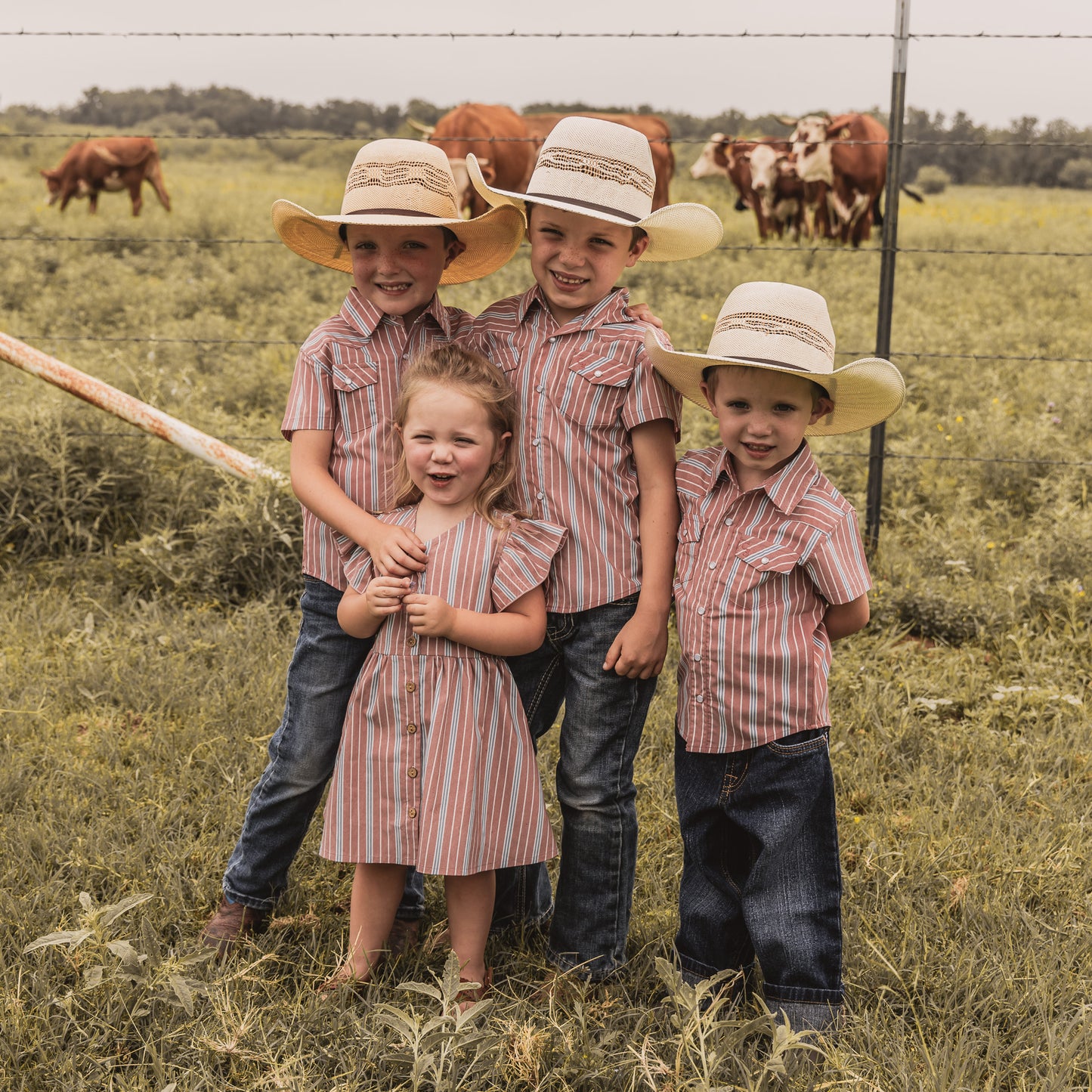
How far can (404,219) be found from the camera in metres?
2.10

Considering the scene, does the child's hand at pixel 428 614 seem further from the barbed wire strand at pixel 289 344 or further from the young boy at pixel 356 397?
the barbed wire strand at pixel 289 344

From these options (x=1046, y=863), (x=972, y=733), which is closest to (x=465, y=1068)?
(x=1046, y=863)

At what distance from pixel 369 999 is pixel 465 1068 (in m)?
0.33

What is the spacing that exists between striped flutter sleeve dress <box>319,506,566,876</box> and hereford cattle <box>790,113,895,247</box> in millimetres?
14477

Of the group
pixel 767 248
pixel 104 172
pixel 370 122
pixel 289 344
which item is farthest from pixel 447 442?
pixel 370 122

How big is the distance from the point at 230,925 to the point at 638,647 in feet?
3.51

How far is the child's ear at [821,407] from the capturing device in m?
2.10

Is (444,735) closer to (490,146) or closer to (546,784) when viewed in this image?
(546,784)

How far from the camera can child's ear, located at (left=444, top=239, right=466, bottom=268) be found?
233 centimetres

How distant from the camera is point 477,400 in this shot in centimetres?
207

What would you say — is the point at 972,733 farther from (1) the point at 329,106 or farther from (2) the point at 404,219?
(1) the point at 329,106

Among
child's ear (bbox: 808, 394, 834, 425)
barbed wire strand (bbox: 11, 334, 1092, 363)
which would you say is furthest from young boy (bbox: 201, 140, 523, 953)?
barbed wire strand (bbox: 11, 334, 1092, 363)

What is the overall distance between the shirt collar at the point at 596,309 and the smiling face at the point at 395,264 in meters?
0.20

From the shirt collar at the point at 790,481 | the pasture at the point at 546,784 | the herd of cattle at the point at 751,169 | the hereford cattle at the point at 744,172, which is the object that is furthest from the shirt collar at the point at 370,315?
the hereford cattle at the point at 744,172
